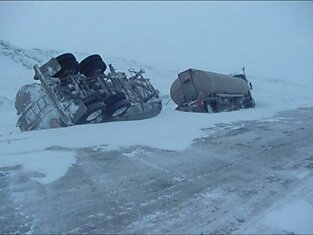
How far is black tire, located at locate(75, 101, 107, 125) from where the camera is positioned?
34.9 feet

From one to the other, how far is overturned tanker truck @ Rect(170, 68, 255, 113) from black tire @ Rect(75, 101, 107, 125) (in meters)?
5.20

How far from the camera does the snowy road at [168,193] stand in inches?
151

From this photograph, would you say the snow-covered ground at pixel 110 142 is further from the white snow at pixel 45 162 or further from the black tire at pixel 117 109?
the black tire at pixel 117 109

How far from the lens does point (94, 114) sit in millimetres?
10867

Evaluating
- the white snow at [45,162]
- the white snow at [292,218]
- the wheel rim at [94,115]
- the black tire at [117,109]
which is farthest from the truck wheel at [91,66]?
the white snow at [292,218]

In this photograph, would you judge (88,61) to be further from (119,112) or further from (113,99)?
(119,112)

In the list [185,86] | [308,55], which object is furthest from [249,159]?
[308,55]

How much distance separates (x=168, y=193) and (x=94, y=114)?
651 centimetres

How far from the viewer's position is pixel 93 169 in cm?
607

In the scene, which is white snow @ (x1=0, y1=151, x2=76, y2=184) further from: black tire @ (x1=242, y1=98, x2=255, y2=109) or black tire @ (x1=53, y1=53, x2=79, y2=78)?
black tire @ (x1=242, y1=98, x2=255, y2=109)

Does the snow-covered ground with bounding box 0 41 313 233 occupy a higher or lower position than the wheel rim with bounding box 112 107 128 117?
higher

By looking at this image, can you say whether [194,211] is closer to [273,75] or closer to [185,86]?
[185,86]

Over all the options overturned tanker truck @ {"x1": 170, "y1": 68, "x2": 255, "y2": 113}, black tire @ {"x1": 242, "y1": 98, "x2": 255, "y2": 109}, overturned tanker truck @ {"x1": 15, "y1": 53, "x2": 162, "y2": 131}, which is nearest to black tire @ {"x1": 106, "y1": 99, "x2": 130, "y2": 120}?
overturned tanker truck @ {"x1": 15, "y1": 53, "x2": 162, "y2": 131}

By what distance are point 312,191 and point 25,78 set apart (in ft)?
71.1
